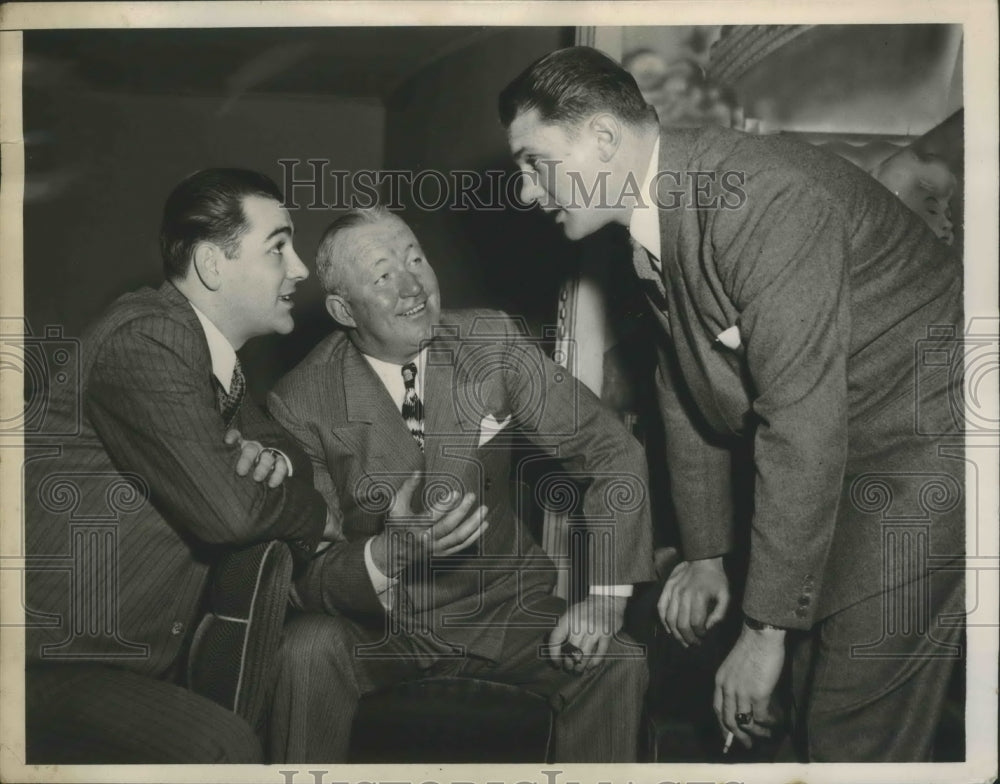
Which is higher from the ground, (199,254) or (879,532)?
(199,254)

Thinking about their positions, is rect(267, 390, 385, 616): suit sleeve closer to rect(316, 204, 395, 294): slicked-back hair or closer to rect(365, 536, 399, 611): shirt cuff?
rect(365, 536, 399, 611): shirt cuff

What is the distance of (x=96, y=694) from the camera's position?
240 centimetres

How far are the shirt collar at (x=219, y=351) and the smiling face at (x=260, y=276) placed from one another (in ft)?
0.06

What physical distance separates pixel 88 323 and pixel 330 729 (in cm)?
108

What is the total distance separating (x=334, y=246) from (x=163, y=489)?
67cm

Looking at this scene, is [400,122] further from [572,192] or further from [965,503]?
[965,503]

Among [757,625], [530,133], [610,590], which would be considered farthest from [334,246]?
[757,625]

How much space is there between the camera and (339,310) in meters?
2.41

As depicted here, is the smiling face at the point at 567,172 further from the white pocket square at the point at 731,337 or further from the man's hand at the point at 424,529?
the man's hand at the point at 424,529

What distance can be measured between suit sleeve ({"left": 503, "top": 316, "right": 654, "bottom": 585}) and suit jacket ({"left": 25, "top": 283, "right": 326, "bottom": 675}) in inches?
21.2

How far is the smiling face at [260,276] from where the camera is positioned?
7.85 feet

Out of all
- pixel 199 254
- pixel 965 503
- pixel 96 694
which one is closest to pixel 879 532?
pixel 965 503

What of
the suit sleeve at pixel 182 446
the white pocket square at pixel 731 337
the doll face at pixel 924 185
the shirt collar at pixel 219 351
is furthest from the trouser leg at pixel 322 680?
the doll face at pixel 924 185

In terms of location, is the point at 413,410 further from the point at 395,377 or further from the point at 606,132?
the point at 606,132
